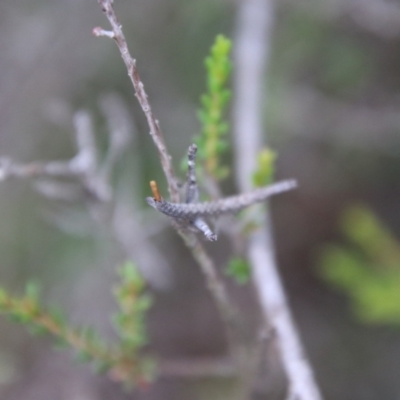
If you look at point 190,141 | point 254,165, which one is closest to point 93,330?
point 254,165

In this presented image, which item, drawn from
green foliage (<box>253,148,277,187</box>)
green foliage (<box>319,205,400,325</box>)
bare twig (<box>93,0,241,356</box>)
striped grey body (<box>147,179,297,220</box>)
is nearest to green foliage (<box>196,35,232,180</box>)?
green foliage (<box>253,148,277,187</box>)

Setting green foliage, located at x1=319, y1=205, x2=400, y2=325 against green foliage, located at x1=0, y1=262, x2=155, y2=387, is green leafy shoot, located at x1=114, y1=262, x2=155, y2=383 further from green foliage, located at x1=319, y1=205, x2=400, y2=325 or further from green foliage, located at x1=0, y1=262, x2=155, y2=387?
green foliage, located at x1=319, y1=205, x2=400, y2=325

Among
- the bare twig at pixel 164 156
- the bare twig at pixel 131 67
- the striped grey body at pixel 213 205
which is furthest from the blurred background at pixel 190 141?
Result: the bare twig at pixel 131 67

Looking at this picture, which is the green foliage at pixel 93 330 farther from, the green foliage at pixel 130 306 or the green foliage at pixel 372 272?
the green foliage at pixel 372 272

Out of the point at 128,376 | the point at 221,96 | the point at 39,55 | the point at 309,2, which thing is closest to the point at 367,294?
the point at 128,376

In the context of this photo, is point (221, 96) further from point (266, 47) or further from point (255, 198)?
point (266, 47)
